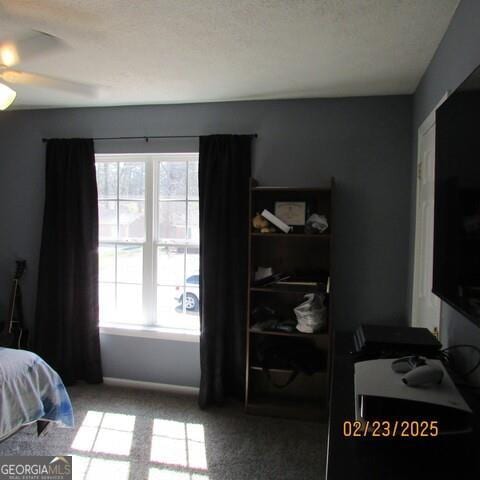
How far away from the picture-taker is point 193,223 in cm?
320

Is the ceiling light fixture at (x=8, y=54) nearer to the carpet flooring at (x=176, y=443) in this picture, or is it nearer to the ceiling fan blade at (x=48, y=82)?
the ceiling fan blade at (x=48, y=82)

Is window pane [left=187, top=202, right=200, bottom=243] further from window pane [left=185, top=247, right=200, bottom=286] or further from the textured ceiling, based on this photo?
the textured ceiling

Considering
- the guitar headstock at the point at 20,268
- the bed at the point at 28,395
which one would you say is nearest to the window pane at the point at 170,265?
the bed at the point at 28,395

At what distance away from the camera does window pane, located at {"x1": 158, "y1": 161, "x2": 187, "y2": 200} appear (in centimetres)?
320

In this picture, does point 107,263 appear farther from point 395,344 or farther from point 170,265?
point 395,344

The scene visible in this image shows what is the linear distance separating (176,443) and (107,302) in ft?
4.87

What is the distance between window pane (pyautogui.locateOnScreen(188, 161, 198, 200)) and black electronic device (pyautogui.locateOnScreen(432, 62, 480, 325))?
7.05 ft

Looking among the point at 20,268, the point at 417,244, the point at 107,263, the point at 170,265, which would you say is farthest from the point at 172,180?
the point at 417,244

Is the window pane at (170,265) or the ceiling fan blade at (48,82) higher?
the ceiling fan blade at (48,82)

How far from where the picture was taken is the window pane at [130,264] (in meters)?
3.31

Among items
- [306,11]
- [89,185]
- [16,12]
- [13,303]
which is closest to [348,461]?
[306,11]

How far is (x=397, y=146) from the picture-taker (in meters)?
2.75

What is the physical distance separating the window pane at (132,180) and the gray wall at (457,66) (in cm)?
231

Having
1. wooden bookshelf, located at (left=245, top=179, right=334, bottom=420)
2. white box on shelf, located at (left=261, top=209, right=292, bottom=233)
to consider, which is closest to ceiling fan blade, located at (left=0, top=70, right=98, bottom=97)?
wooden bookshelf, located at (left=245, top=179, right=334, bottom=420)
